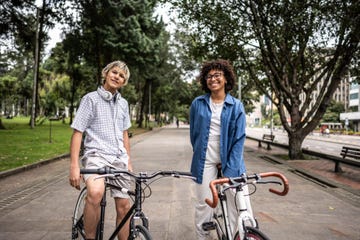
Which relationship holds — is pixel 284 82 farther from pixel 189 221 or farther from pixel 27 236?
pixel 27 236

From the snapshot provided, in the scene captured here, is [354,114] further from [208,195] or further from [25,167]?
[208,195]

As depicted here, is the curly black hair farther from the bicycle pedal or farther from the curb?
the curb

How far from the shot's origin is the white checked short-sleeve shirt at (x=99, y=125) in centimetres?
300

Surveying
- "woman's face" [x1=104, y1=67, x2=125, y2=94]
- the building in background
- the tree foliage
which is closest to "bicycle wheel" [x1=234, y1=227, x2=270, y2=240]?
"woman's face" [x1=104, y1=67, x2=125, y2=94]

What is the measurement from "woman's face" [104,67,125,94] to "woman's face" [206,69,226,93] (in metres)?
0.80

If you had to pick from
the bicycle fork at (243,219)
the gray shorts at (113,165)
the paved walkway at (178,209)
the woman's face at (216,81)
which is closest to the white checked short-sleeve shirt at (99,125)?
the gray shorts at (113,165)

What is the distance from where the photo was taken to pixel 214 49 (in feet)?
50.8

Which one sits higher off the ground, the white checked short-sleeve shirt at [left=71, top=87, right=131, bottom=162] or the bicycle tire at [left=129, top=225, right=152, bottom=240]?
the white checked short-sleeve shirt at [left=71, top=87, right=131, bottom=162]

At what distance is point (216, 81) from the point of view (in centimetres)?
316

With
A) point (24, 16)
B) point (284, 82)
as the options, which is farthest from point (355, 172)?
point (24, 16)

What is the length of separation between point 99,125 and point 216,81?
3.67 ft

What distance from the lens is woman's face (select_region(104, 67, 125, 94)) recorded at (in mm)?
3104

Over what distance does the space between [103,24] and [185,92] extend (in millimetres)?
24559

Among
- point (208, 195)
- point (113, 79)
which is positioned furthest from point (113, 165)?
point (208, 195)
